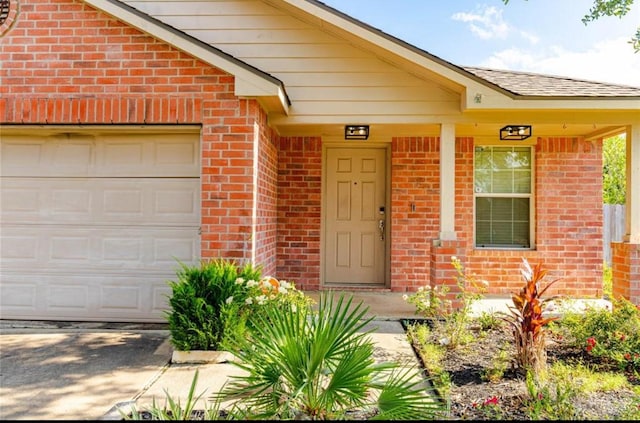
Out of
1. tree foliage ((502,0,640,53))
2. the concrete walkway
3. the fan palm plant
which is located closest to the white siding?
the concrete walkway

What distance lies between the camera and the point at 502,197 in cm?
670

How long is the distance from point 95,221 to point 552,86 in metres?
6.18

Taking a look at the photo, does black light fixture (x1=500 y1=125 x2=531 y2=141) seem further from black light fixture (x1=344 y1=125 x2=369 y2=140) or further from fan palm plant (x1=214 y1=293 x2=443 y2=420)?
fan palm plant (x1=214 y1=293 x2=443 y2=420)

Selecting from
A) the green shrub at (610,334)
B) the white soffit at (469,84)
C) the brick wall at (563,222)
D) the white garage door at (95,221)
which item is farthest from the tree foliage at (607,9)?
the white garage door at (95,221)

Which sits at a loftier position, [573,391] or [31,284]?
[31,284]

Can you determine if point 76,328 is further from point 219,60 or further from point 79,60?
point 219,60

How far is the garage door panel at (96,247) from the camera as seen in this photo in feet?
15.5

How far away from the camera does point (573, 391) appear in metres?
2.84

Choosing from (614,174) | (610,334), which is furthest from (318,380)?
(614,174)

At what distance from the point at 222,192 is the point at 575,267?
582cm

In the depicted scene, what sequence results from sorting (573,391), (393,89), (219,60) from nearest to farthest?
(573,391) < (219,60) < (393,89)

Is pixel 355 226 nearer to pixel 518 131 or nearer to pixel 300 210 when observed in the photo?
pixel 300 210

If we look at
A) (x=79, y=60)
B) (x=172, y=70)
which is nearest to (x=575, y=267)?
(x=172, y=70)

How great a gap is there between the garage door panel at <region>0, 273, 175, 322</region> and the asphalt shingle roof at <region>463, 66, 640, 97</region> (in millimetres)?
4863
